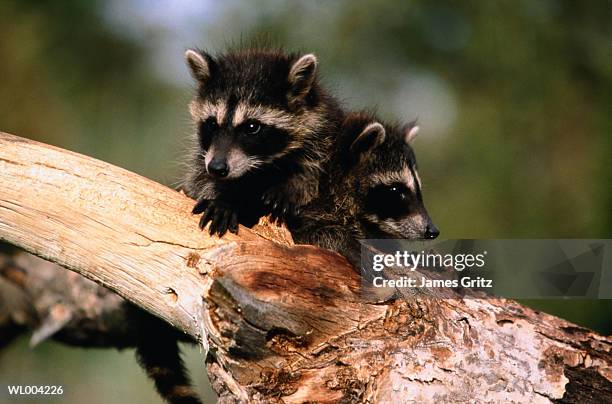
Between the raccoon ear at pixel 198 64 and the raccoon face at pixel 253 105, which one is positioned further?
the raccoon ear at pixel 198 64

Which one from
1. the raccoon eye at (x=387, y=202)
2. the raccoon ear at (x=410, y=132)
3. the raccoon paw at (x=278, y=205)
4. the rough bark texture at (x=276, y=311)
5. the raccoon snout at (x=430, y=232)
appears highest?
the raccoon ear at (x=410, y=132)

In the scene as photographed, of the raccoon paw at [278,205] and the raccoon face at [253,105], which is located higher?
the raccoon face at [253,105]

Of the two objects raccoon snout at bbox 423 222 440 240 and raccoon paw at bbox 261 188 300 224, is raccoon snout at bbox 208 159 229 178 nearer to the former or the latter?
raccoon paw at bbox 261 188 300 224

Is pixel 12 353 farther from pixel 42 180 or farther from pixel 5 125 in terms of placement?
pixel 42 180

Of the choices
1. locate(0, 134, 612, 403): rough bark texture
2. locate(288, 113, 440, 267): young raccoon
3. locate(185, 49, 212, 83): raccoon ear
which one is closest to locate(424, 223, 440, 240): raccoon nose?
locate(288, 113, 440, 267): young raccoon

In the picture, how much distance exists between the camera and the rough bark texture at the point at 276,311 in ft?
13.2

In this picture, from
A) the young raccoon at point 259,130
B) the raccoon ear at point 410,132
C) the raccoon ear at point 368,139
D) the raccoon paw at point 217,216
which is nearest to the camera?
the raccoon paw at point 217,216

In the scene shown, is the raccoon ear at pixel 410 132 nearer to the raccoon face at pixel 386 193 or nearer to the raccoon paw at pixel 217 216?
the raccoon face at pixel 386 193

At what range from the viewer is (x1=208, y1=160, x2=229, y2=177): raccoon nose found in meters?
5.06

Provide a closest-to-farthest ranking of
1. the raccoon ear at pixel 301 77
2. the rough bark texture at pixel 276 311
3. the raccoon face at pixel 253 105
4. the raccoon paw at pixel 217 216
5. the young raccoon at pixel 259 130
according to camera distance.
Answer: the rough bark texture at pixel 276 311
the raccoon paw at pixel 217 216
the young raccoon at pixel 259 130
the raccoon face at pixel 253 105
the raccoon ear at pixel 301 77

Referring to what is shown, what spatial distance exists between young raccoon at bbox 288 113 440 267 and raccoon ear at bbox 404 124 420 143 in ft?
1.44

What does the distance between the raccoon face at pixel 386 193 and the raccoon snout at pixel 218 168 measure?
44.4 inches

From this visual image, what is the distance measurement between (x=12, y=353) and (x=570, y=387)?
6699mm

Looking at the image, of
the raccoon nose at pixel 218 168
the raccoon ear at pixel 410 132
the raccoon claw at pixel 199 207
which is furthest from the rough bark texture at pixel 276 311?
the raccoon ear at pixel 410 132
